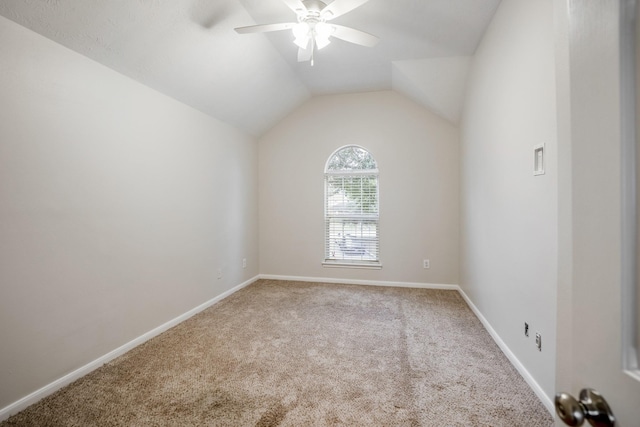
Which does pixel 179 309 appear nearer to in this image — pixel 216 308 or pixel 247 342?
pixel 216 308

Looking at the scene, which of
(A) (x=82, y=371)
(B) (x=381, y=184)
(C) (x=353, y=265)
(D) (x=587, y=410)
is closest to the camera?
(D) (x=587, y=410)

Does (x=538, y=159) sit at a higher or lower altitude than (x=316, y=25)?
lower

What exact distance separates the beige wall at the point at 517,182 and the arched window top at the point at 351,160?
5.22 feet

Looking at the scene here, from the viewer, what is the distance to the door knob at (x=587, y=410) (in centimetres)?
47

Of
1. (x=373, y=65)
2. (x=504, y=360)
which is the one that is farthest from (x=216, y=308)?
(x=373, y=65)

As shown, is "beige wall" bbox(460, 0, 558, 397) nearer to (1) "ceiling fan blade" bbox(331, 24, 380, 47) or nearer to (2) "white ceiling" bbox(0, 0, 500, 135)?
(2) "white ceiling" bbox(0, 0, 500, 135)

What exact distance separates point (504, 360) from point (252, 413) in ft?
6.14

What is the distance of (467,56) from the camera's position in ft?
10.3

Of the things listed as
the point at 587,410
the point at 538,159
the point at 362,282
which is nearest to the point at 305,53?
the point at 538,159

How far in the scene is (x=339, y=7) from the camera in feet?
6.43

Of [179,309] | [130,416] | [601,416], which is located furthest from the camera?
[179,309]

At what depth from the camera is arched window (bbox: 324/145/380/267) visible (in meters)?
4.48

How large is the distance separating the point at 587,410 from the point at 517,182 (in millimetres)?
1918

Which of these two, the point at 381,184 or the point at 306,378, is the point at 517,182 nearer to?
the point at 306,378
